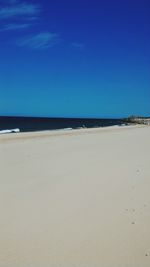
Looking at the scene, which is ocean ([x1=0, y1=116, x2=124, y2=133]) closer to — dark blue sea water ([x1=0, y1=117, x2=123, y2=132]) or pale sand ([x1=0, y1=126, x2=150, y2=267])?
dark blue sea water ([x1=0, y1=117, x2=123, y2=132])

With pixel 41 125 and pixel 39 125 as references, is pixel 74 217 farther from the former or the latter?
pixel 41 125

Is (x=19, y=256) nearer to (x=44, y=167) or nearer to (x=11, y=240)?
(x=11, y=240)

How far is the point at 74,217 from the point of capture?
4715 millimetres

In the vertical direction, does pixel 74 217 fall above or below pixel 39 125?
below

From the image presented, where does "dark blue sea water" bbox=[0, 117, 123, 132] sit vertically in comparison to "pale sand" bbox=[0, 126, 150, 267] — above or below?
above

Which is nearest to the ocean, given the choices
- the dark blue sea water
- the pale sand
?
the dark blue sea water

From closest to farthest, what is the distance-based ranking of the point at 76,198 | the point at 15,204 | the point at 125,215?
1. the point at 125,215
2. the point at 15,204
3. the point at 76,198

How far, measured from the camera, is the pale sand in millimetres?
3641

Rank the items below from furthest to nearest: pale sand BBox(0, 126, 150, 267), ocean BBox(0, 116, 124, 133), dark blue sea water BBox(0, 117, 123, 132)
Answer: dark blue sea water BBox(0, 117, 123, 132) → ocean BBox(0, 116, 124, 133) → pale sand BBox(0, 126, 150, 267)

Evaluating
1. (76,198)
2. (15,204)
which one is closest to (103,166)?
(76,198)

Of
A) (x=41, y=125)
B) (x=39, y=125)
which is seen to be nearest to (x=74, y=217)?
(x=39, y=125)

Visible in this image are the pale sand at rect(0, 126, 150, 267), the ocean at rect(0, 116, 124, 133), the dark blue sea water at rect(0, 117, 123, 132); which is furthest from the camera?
the dark blue sea water at rect(0, 117, 123, 132)

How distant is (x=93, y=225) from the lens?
4.45 meters

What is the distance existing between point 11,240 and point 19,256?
382 millimetres
